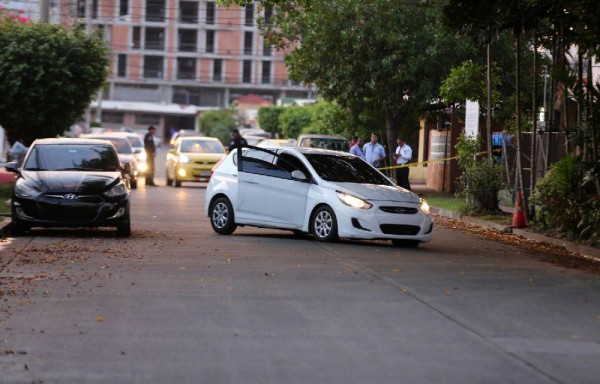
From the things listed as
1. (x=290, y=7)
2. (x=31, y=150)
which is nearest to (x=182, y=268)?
(x=31, y=150)

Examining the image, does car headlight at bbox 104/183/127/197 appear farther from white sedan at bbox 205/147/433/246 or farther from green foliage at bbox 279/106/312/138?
green foliage at bbox 279/106/312/138

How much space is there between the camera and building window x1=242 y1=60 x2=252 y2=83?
124 metres

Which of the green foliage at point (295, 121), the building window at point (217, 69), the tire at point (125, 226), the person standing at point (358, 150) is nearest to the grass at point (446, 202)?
the person standing at point (358, 150)

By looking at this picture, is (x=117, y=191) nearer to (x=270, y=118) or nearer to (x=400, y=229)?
(x=400, y=229)

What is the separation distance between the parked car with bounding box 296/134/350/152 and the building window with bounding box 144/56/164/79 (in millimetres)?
83672

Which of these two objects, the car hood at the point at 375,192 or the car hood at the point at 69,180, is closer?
the car hood at the point at 375,192

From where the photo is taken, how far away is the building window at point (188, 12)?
382 ft

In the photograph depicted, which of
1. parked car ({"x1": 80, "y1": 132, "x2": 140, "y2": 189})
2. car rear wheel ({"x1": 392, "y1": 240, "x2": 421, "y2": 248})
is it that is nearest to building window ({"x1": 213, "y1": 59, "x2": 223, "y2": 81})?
parked car ({"x1": 80, "y1": 132, "x2": 140, "y2": 189})

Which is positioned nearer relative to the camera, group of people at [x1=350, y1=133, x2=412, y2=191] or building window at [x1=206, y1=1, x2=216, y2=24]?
group of people at [x1=350, y1=133, x2=412, y2=191]

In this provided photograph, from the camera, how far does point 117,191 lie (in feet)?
62.9

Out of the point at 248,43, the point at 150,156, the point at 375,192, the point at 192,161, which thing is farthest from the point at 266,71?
the point at 375,192

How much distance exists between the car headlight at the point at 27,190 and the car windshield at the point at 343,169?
14.8ft

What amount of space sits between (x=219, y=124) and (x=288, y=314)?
94195 millimetres

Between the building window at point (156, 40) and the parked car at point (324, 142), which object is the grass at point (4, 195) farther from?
the building window at point (156, 40)
